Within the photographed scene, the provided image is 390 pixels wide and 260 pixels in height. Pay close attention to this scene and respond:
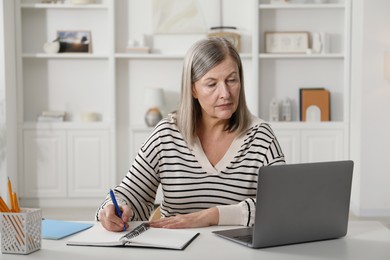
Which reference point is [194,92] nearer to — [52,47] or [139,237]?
[139,237]

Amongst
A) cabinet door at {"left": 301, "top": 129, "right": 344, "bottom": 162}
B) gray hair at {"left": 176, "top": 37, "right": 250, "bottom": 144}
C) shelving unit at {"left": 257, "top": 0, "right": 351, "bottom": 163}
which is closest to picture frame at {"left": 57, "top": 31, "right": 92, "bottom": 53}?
shelving unit at {"left": 257, "top": 0, "right": 351, "bottom": 163}

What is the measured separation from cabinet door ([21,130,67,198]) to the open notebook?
13.2 feet

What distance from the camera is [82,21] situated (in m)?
6.07

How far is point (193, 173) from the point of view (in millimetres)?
2387

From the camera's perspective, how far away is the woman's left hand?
6.73 ft

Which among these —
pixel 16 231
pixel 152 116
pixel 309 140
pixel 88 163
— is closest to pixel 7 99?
pixel 88 163

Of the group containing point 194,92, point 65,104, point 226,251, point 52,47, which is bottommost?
point 226,251

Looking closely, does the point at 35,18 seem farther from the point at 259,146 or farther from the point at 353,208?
the point at 259,146

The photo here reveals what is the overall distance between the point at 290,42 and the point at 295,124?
30.6 inches

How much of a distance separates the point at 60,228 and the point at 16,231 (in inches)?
10.2

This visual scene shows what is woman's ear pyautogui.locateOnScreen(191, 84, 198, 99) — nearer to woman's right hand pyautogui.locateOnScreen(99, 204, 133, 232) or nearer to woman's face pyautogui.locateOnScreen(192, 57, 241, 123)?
woman's face pyautogui.locateOnScreen(192, 57, 241, 123)

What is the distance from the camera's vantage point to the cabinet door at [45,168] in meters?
5.95

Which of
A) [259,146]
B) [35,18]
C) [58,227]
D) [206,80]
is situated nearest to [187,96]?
[206,80]

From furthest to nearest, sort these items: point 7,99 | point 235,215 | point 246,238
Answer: point 7,99 → point 235,215 → point 246,238
